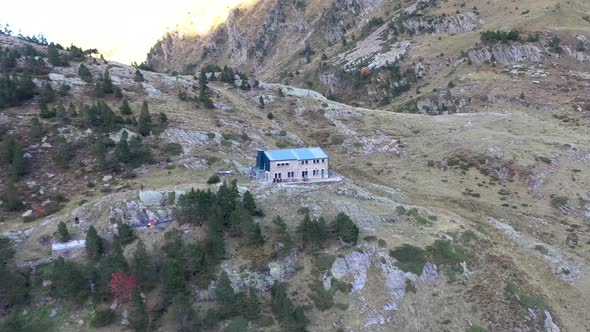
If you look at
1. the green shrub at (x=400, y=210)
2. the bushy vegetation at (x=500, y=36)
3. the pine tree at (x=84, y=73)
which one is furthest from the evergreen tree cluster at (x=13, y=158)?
the bushy vegetation at (x=500, y=36)

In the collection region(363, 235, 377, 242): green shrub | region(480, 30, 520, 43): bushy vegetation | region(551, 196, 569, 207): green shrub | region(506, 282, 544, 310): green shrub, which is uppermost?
region(480, 30, 520, 43): bushy vegetation

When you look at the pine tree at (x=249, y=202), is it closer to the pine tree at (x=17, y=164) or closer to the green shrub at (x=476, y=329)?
the green shrub at (x=476, y=329)

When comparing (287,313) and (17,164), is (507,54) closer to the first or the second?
(287,313)

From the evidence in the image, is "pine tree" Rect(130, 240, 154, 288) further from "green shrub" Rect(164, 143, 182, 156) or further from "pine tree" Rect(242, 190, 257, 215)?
"green shrub" Rect(164, 143, 182, 156)

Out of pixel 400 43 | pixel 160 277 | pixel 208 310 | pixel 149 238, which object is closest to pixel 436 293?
pixel 208 310

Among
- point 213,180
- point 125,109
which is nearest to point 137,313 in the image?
point 213,180

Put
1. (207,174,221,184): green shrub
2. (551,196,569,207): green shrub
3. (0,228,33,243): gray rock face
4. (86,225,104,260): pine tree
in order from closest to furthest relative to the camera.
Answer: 1. (86,225,104,260): pine tree
2. (0,228,33,243): gray rock face
3. (207,174,221,184): green shrub
4. (551,196,569,207): green shrub

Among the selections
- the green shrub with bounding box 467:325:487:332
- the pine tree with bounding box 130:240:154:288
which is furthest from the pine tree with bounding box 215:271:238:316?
the green shrub with bounding box 467:325:487:332

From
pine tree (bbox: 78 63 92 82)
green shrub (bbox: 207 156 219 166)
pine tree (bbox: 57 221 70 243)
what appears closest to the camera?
pine tree (bbox: 57 221 70 243)
